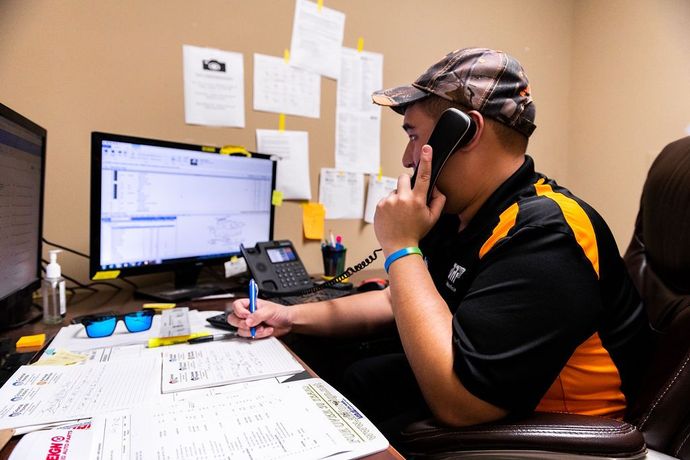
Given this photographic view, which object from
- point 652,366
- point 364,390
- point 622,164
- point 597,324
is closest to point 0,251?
point 364,390

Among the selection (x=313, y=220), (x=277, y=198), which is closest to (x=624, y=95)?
(x=313, y=220)

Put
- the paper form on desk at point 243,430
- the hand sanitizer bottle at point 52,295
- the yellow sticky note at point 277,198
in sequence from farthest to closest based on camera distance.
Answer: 1. the yellow sticky note at point 277,198
2. the hand sanitizer bottle at point 52,295
3. the paper form on desk at point 243,430

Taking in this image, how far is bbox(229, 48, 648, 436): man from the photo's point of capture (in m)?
0.64

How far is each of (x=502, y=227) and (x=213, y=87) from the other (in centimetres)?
111

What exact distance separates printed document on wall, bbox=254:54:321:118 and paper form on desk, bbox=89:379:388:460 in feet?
3.82

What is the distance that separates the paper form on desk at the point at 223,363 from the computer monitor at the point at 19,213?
37cm

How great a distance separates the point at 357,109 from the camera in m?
1.71

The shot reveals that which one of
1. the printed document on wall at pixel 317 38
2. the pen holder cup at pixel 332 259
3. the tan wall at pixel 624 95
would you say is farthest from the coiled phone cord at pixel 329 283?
the tan wall at pixel 624 95

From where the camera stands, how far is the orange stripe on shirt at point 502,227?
0.72 meters

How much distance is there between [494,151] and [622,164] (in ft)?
4.75

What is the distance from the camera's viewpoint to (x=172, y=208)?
123 centimetres

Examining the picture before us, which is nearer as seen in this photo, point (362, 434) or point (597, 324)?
point (362, 434)

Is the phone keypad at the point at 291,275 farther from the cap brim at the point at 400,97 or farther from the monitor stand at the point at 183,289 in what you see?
the cap brim at the point at 400,97

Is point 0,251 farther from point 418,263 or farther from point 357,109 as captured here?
point 357,109
